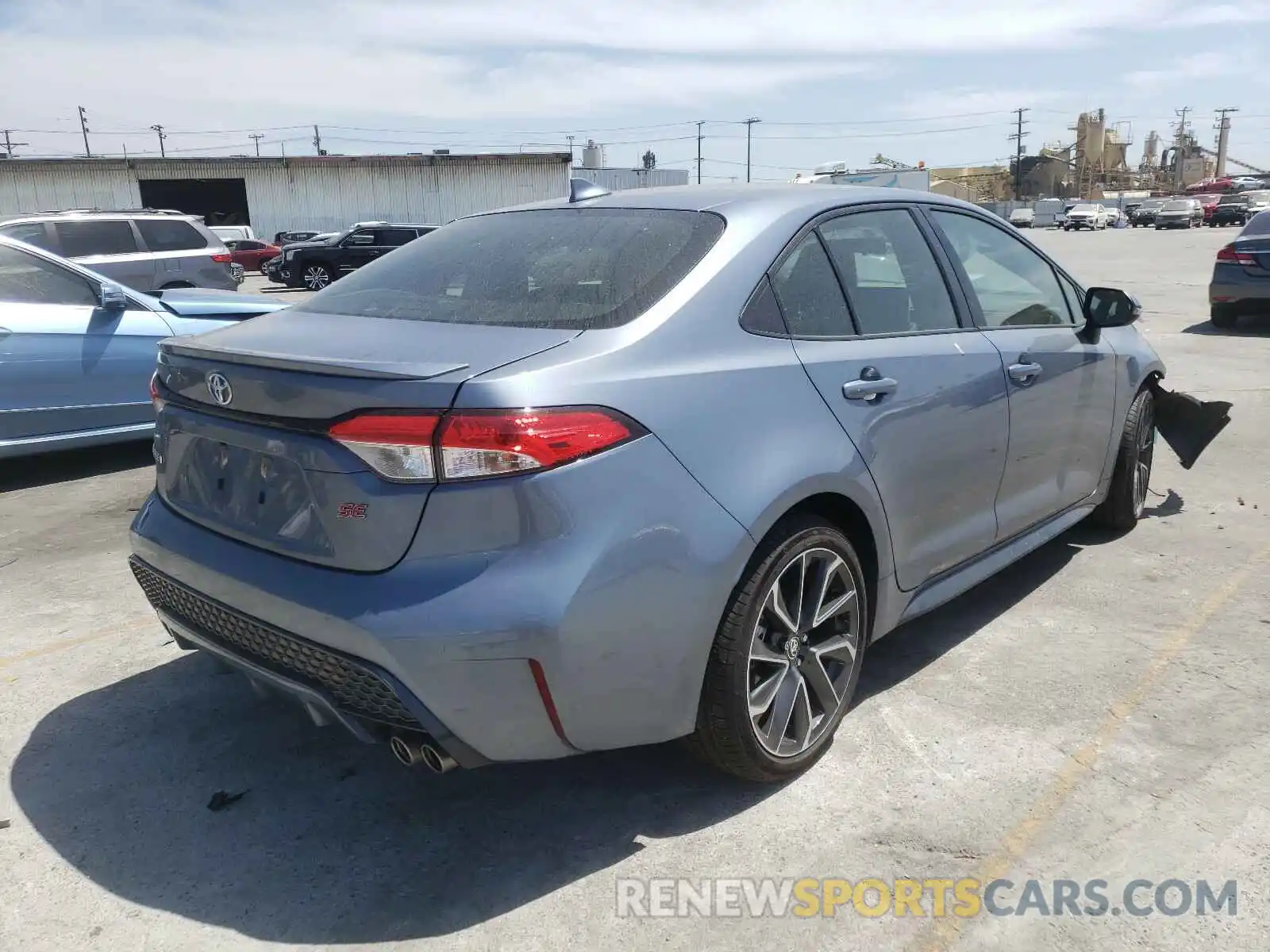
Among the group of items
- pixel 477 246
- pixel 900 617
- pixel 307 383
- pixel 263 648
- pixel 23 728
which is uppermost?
pixel 477 246

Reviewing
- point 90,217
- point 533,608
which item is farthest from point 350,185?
point 533,608

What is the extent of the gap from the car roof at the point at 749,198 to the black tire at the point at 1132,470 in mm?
1674

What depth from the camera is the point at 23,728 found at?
3.25m

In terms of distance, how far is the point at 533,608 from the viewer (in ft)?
7.18

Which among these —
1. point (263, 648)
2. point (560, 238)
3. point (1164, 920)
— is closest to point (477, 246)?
point (560, 238)

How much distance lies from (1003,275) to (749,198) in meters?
1.37

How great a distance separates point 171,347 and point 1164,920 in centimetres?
287

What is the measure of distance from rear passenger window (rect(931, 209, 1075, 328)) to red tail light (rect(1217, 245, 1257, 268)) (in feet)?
29.6

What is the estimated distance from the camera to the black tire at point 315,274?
25703 mm

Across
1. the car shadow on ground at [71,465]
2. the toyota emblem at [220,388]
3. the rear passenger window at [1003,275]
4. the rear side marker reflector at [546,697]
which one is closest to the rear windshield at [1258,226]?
the rear passenger window at [1003,275]

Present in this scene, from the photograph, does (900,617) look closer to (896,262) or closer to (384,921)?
(896,262)

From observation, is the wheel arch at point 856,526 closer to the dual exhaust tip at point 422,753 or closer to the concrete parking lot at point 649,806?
the concrete parking lot at point 649,806

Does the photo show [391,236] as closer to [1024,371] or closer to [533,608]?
[1024,371]

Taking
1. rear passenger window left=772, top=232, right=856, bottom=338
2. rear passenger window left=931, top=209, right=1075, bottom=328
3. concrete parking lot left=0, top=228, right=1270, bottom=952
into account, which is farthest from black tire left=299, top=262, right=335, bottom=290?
rear passenger window left=772, top=232, right=856, bottom=338
